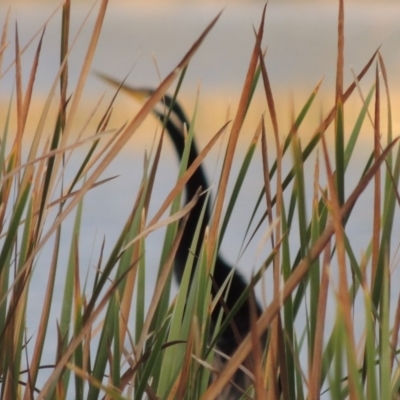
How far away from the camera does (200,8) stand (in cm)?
98

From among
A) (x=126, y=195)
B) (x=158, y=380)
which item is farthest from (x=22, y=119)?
(x=126, y=195)

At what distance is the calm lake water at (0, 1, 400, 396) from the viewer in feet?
3.09

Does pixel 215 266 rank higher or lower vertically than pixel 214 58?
lower

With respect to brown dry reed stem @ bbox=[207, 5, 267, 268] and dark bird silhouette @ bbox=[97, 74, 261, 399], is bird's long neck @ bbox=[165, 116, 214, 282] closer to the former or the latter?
dark bird silhouette @ bbox=[97, 74, 261, 399]

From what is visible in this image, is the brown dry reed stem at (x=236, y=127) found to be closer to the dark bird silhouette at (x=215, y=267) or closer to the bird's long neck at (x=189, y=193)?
the dark bird silhouette at (x=215, y=267)

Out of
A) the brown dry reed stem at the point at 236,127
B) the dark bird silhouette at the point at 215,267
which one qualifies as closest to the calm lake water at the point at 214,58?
the dark bird silhouette at the point at 215,267

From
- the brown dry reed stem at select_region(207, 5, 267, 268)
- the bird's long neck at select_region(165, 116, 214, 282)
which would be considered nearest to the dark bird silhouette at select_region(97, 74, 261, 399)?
the bird's long neck at select_region(165, 116, 214, 282)

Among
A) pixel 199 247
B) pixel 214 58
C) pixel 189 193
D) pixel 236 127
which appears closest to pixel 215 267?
pixel 199 247

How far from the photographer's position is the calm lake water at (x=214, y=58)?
37.1 inches

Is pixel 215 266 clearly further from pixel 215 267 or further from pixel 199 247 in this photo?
pixel 199 247

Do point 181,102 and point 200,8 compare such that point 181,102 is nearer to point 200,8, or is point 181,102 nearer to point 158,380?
point 200,8

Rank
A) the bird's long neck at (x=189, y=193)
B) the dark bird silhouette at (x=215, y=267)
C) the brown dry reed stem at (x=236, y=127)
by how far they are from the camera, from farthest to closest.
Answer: the bird's long neck at (x=189, y=193), the dark bird silhouette at (x=215, y=267), the brown dry reed stem at (x=236, y=127)

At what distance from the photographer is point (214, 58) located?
0.98 metres

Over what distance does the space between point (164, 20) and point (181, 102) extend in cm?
→ 15
